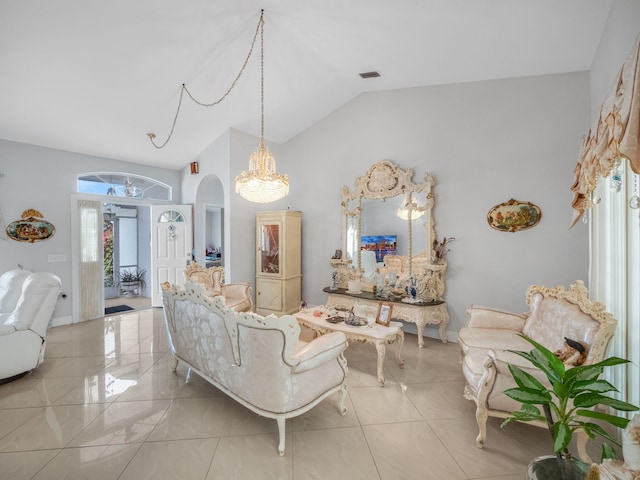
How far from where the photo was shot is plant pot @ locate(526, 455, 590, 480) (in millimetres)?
1257

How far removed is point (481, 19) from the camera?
112 inches

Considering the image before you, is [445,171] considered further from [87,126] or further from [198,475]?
[87,126]

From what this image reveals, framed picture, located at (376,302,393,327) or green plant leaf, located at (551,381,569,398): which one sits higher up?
green plant leaf, located at (551,381,569,398)

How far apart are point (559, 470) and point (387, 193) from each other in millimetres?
3637

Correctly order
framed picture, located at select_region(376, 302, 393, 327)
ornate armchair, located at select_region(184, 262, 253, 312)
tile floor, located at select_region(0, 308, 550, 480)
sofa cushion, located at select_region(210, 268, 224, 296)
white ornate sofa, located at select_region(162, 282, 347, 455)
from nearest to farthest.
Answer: tile floor, located at select_region(0, 308, 550, 480) < white ornate sofa, located at select_region(162, 282, 347, 455) < framed picture, located at select_region(376, 302, 393, 327) < ornate armchair, located at select_region(184, 262, 253, 312) < sofa cushion, located at select_region(210, 268, 224, 296)

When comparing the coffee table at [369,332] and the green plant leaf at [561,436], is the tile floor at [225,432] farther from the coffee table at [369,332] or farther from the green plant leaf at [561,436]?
the green plant leaf at [561,436]

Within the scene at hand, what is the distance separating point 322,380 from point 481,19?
3.64m

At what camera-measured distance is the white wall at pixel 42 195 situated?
436 cm

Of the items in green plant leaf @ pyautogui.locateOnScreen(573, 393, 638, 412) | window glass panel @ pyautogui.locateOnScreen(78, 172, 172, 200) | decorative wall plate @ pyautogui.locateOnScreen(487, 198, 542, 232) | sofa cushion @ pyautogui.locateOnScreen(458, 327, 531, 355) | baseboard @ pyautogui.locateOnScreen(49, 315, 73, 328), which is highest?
window glass panel @ pyautogui.locateOnScreen(78, 172, 172, 200)

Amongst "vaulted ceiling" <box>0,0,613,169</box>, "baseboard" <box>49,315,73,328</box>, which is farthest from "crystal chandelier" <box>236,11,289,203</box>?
"baseboard" <box>49,315,73,328</box>

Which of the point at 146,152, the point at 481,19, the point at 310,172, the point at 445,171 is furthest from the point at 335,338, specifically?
the point at 146,152

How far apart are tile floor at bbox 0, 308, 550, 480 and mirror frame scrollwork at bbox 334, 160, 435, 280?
1.86 meters

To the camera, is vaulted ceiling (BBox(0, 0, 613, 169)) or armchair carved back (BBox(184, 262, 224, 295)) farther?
armchair carved back (BBox(184, 262, 224, 295))

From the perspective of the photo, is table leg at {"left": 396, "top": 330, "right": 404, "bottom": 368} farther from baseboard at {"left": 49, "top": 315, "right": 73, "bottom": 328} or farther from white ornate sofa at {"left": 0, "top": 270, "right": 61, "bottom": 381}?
baseboard at {"left": 49, "top": 315, "right": 73, "bottom": 328}
